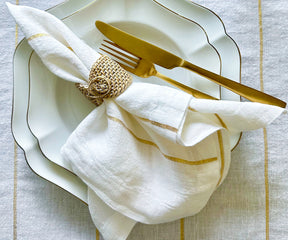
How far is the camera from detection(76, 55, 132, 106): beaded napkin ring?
40 centimetres

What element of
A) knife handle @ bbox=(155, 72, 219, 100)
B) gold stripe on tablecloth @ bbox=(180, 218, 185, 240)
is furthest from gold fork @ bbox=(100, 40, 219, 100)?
gold stripe on tablecloth @ bbox=(180, 218, 185, 240)

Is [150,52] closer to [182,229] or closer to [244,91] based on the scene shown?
[244,91]

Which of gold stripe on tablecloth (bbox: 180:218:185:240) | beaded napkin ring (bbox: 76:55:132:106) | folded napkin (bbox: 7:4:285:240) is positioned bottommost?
gold stripe on tablecloth (bbox: 180:218:185:240)

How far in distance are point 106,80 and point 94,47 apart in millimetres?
96

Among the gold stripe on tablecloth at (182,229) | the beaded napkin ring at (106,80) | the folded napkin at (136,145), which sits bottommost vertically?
the gold stripe on tablecloth at (182,229)

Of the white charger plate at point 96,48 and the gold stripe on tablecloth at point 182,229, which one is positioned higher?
the white charger plate at point 96,48

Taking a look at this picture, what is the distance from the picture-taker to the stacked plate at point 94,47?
1.48 ft

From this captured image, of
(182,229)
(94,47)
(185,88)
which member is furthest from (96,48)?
(182,229)

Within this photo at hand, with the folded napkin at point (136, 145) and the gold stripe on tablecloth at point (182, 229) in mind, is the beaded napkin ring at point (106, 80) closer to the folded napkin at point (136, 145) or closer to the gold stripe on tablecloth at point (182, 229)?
the folded napkin at point (136, 145)

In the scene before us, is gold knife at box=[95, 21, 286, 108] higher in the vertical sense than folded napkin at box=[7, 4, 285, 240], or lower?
higher

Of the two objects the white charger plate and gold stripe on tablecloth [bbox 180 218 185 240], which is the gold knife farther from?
gold stripe on tablecloth [bbox 180 218 185 240]

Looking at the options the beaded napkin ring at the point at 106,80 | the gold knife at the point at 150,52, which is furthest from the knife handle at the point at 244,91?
the beaded napkin ring at the point at 106,80

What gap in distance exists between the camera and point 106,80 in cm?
40

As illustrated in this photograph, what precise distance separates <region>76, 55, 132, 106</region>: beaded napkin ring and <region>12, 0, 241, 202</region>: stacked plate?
68 mm
